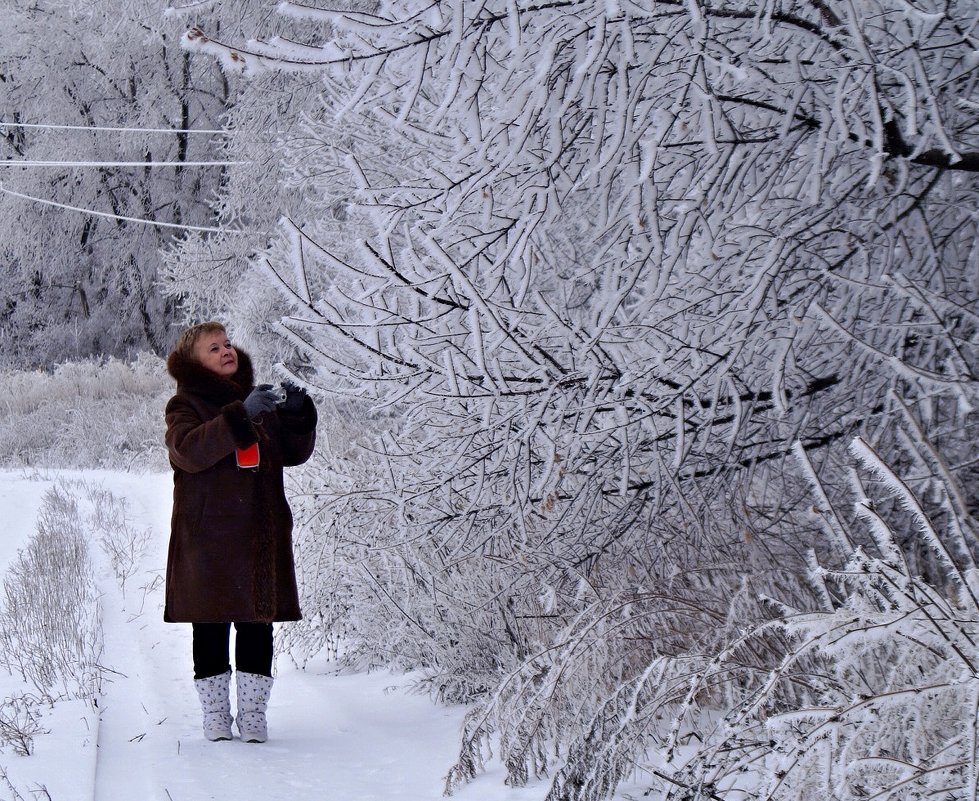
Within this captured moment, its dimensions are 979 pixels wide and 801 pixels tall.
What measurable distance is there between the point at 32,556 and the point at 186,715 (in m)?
3.79

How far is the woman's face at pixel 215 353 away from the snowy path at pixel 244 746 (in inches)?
50.7

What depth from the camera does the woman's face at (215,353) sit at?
421cm

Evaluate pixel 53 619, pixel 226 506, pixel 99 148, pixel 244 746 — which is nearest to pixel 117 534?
pixel 53 619

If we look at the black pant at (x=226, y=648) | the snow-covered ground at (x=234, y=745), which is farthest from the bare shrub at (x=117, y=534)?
the black pant at (x=226, y=648)

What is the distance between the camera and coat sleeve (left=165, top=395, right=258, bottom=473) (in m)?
3.95

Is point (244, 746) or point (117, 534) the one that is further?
point (117, 534)

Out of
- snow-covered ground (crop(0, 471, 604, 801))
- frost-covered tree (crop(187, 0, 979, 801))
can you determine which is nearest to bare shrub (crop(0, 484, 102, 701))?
snow-covered ground (crop(0, 471, 604, 801))

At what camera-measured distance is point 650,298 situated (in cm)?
271

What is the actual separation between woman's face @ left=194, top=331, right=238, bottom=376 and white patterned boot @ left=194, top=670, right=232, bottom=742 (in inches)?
43.2

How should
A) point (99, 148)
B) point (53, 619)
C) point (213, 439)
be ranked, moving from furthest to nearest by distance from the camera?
point (99, 148), point (53, 619), point (213, 439)

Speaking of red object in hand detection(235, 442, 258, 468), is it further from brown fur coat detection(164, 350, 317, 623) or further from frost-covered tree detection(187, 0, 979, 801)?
frost-covered tree detection(187, 0, 979, 801)

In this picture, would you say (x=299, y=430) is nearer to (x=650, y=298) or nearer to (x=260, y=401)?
(x=260, y=401)

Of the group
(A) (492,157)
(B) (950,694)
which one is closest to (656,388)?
(A) (492,157)

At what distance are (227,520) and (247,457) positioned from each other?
0.23 metres
